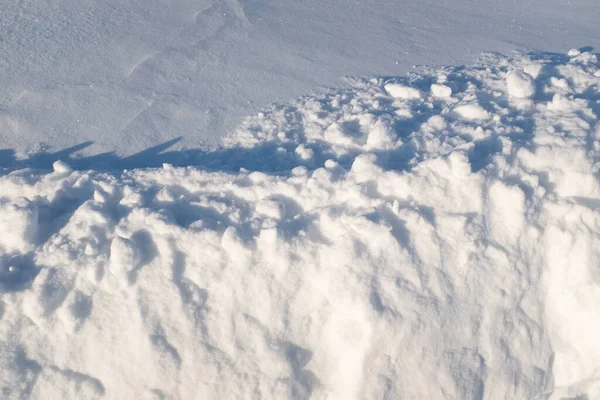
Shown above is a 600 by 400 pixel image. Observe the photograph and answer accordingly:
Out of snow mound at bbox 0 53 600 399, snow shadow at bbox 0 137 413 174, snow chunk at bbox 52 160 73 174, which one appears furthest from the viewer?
snow shadow at bbox 0 137 413 174

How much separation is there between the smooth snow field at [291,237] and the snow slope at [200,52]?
2cm

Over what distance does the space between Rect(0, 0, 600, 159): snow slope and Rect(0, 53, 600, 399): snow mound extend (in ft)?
1.36

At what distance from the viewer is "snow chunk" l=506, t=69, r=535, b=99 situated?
318 cm

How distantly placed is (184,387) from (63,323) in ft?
1.92

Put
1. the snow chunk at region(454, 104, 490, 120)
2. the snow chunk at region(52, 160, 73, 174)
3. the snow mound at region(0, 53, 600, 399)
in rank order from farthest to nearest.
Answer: the snow chunk at region(454, 104, 490, 120), the snow chunk at region(52, 160, 73, 174), the snow mound at region(0, 53, 600, 399)

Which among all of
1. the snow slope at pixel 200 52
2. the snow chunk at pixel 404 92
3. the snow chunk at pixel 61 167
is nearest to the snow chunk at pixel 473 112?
the snow chunk at pixel 404 92

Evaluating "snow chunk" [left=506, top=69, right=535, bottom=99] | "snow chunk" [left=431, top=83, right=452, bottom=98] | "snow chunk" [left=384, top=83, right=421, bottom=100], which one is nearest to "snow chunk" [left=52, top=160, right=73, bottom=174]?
"snow chunk" [left=384, top=83, right=421, bottom=100]

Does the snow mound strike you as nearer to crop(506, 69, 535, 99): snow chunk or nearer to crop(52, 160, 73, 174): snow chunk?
crop(52, 160, 73, 174): snow chunk

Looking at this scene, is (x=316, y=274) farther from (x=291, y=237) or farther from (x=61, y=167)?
(x=61, y=167)

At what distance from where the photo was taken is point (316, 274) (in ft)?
7.84

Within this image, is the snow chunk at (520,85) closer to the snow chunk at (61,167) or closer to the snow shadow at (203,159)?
the snow shadow at (203,159)

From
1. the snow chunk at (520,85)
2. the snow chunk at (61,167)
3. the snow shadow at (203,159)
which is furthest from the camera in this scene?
the snow chunk at (520,85)

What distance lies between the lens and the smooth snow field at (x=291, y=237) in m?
2.27

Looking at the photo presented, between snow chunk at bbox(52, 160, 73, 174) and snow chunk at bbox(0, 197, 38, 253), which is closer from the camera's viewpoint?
snow chunk at bbox(0, 197, 38, 253)
